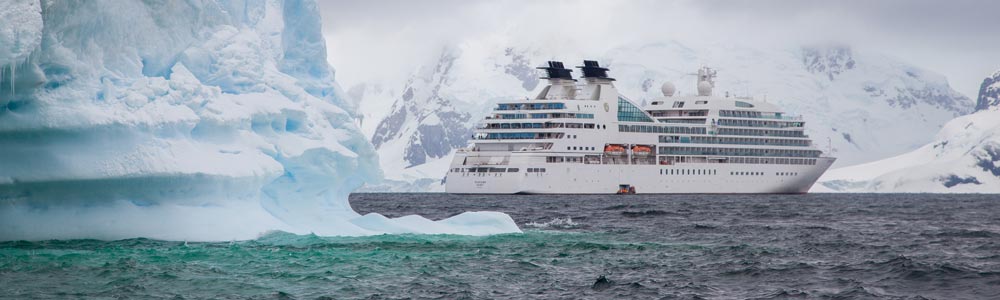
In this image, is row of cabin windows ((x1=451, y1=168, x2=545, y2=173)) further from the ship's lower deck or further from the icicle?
the icicle

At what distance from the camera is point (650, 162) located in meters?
109

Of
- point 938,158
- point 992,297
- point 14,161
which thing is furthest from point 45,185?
point 938,158

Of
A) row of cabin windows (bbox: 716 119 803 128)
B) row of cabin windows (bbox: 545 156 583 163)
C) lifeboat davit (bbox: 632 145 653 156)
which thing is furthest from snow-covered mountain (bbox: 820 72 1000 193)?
row of cabin windows (bbox: 545 156 583 163)

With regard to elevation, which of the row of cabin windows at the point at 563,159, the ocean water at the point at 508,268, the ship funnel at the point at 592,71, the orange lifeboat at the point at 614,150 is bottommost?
the ocean water at the point at 508,268

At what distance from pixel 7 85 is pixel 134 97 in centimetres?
287

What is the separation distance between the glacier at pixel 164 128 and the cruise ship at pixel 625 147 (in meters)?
69.4

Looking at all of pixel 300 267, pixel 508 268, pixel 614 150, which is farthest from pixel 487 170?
pixel 300 267

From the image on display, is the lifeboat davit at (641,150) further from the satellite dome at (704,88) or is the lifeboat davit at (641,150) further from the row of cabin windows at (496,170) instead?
the satellite dome at (704,88)

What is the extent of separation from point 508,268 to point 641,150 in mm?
84113

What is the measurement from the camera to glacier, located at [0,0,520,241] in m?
25.1

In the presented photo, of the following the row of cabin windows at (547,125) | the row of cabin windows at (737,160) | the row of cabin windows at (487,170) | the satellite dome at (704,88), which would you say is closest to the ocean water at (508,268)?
the row of cabin windows at (487,170)

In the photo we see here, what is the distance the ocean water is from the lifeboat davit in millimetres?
72918

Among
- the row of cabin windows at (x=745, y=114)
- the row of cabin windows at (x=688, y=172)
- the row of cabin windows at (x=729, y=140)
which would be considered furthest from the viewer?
the row of cabin windows at (x=745, y=114)

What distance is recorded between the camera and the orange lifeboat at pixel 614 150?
10656 centimetres
